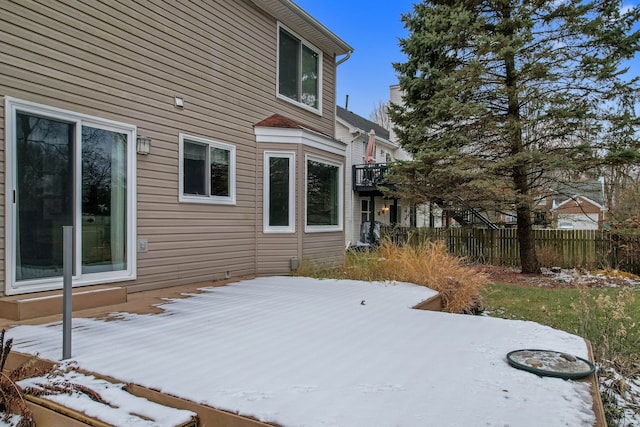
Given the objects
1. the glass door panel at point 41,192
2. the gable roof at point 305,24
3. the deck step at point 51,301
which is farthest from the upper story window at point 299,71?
the deck step at point 51,301

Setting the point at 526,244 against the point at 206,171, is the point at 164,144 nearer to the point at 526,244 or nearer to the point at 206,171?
the point at 206,171

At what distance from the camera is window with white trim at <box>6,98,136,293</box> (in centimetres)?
392

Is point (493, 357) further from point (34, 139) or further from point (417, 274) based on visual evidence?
point (34, 139)

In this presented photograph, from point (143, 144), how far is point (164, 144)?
38 centimetres

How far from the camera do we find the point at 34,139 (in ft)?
13.4

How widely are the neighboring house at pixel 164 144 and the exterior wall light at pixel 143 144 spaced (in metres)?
0.02

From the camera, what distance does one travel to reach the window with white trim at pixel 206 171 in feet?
19.3

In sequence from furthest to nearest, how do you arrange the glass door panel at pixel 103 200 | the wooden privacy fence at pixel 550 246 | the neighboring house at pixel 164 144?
the wooden privacy fence at pixel 550 246, the glass door panel at pixel 103 200, the neighboring house at pixel 164 144

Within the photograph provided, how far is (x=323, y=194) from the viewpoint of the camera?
815 centimetres

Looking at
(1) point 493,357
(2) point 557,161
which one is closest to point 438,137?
(2) point 557,161

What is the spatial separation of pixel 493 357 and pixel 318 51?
25.3ft

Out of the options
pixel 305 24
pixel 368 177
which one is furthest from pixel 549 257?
pixel 305 24

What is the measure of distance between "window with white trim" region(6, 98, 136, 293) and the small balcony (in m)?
12.2

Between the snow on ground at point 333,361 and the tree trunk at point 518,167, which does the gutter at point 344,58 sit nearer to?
the tree trunk at point 518,167
